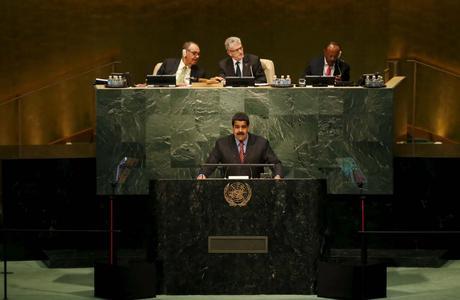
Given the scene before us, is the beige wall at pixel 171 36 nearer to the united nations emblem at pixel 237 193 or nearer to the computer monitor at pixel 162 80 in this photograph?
the computer monitor at pixel 162 80

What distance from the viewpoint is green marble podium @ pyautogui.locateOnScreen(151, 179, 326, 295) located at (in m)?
10.5

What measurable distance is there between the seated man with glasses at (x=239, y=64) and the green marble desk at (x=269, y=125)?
2.57ft

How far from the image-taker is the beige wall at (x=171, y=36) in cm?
1434

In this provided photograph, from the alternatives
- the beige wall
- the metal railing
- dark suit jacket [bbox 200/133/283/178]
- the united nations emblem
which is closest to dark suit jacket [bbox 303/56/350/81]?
the metal railing

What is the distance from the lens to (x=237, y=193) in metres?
10.5

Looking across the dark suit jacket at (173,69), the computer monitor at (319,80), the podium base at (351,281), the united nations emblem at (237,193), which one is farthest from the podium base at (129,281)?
the dark suit jacket at (173,69)

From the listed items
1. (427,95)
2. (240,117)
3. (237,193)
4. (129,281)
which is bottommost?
(129,281)

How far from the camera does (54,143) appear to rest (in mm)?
14195

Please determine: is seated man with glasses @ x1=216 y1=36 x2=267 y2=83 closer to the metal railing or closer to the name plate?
the metal railing

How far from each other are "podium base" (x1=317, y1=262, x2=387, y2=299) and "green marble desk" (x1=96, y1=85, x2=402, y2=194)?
1496 millimetres

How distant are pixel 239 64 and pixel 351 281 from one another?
3.08 m

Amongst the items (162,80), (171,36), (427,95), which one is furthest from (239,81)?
(171,36)

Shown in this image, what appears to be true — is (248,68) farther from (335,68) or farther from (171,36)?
(171,36)

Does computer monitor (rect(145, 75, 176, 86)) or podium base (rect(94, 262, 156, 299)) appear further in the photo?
computer monitor (rect(145, 75, 176, 86))
